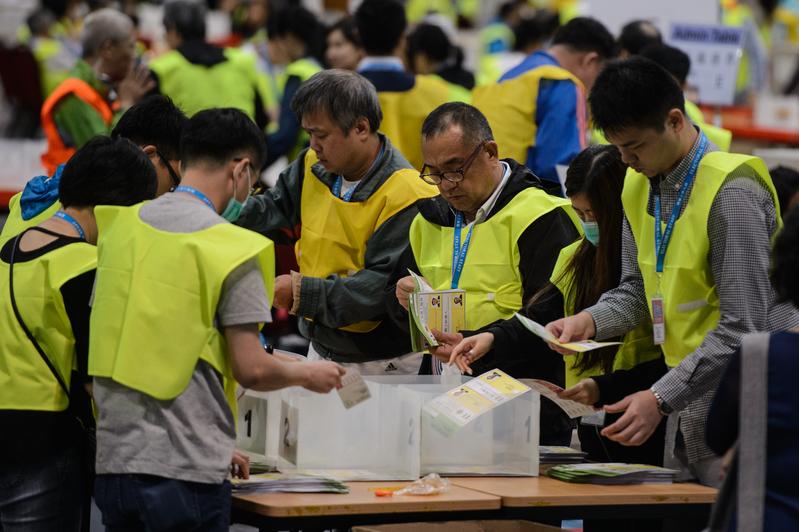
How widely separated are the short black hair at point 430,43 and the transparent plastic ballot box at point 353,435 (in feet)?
16.6

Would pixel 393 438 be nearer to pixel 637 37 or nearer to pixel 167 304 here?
pixel 167 304

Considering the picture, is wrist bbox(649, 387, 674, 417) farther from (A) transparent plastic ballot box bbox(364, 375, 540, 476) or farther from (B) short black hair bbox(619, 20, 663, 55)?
(B) short black hair bbox(619, 20, 663, 55)

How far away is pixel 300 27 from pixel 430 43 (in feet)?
4.20

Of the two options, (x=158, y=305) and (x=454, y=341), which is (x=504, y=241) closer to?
(x=454, y=341)

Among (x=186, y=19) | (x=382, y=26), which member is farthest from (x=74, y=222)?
(x=186, y=19)

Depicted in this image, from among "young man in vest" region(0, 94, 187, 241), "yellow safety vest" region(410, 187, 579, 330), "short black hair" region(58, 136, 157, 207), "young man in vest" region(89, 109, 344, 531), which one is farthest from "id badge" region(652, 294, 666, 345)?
"young man in vest" region(0, 94, 187, 241)

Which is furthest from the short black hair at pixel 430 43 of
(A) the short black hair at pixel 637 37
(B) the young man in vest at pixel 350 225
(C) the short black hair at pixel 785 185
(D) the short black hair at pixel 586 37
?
(B) the young man in vest at pixel 350 225

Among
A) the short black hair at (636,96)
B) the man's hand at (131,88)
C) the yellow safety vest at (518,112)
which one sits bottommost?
the short black hair at (636,96)

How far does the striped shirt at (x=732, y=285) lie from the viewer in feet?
11.4

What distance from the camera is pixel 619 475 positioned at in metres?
3.79

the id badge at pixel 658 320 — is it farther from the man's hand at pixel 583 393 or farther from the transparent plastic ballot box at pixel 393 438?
the transparent plastic ballot box at pixel 393 438

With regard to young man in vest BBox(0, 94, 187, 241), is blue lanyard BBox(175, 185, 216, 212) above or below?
below

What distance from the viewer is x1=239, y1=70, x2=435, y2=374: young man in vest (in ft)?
15.0

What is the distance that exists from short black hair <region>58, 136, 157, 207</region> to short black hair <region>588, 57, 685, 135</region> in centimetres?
127
